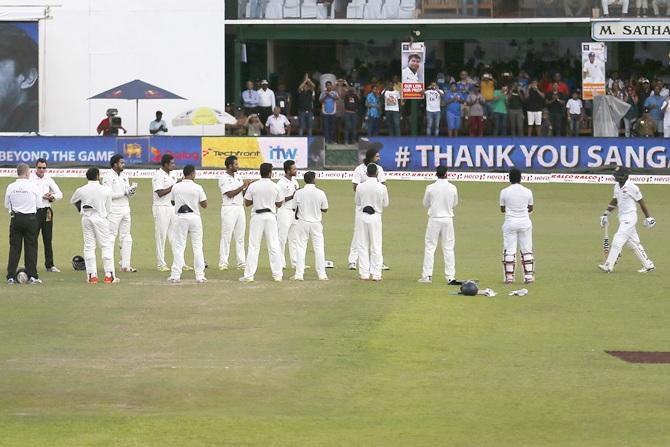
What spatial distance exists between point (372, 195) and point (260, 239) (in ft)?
6.62

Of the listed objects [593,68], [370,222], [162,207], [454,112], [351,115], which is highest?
[593,68]

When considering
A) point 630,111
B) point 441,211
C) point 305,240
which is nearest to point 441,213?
point 441,211

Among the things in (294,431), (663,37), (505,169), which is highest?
(663,37)

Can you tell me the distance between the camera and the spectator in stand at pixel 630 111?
154ft

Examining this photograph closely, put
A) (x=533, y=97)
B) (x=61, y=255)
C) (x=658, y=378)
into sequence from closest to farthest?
(x=658, y=378) → (x=61, y=255) → (x=533, y=97)

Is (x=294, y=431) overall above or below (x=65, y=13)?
below

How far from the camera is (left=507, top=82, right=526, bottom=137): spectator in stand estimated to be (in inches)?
1869

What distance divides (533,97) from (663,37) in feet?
17.3

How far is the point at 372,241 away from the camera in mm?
24844

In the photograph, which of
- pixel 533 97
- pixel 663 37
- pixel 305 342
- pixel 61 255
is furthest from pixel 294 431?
pixel 663 37

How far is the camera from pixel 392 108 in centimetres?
4744

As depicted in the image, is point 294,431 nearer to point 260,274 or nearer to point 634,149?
point 260,274

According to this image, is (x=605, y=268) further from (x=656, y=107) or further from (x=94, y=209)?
(x=656, y=107)

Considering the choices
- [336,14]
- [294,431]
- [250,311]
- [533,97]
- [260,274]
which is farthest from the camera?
[336,14]
